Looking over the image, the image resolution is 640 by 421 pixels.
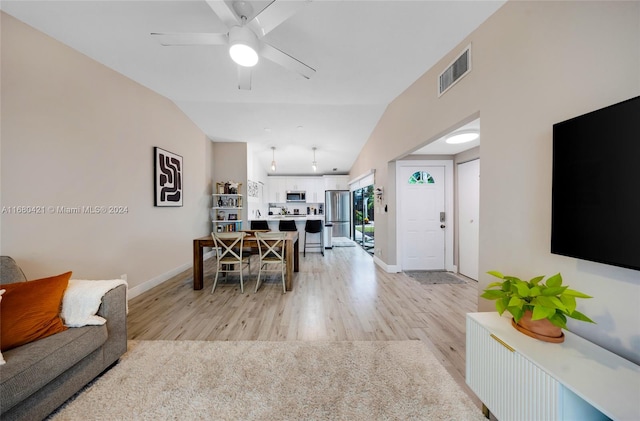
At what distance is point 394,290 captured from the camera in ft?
10.8

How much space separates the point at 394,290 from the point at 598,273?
234 cm

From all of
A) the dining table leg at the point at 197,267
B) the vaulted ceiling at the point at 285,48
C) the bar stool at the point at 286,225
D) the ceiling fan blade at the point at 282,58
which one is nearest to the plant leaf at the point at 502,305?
the vaulted ceiling at the point at 285,48

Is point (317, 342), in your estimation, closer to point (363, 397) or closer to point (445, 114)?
point (363, 397)

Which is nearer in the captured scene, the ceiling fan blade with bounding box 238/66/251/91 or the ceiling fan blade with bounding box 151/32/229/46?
the ceiling fan blade with bounding box 151/32/229/46

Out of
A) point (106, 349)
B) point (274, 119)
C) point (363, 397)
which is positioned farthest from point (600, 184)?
point (274, 119)

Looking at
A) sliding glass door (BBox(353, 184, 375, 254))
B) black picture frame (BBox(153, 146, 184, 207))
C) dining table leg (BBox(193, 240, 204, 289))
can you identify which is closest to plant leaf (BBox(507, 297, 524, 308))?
dining table leg (BBox(193, 240, 204, 289))

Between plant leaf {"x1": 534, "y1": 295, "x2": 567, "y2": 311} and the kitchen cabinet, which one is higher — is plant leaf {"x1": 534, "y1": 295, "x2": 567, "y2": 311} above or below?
below

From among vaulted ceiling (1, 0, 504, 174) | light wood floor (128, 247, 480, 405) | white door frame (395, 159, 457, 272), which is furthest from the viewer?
white door frame (395, 159, 457, 272)

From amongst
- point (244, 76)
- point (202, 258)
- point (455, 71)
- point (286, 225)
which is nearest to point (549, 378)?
point (455, 71)

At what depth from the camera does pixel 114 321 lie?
1671mm

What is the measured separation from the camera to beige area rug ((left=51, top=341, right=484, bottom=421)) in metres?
1.36

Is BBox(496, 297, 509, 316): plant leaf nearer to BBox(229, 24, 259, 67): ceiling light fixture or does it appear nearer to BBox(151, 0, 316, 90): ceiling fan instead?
BBox(151, 0, 316, 90): ceiling fan

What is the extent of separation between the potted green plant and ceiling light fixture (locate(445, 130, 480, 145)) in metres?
2.32

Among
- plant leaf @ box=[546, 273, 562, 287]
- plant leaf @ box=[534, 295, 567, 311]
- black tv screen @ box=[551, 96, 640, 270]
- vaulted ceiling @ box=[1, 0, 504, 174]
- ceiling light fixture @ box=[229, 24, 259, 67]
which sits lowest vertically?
plant leaf @ box=[534, 295, 567, 311]
